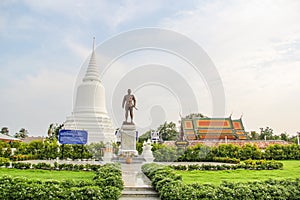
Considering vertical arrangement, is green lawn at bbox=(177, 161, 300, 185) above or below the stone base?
below

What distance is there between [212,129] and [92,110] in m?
15.6

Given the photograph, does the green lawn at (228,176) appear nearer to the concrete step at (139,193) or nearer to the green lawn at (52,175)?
the concrete step at (139,193)

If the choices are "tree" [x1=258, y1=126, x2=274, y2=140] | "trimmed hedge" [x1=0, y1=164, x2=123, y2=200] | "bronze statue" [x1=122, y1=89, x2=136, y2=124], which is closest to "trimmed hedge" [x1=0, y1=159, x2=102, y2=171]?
"trimmed hedge" [x1=0, y1=164, x2=123, y2=200]

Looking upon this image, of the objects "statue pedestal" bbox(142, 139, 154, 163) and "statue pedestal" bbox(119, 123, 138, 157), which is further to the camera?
"statue pedestal" bbox(142, 139, 154, 163)

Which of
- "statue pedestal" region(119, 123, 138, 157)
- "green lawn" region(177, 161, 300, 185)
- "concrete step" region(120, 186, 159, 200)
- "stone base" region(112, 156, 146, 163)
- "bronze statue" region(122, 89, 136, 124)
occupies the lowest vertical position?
"concrete step" region(120, 186, 159, 200)

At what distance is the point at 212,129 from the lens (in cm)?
3506

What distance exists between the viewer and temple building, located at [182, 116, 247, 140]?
3391 cm

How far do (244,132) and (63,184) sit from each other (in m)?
32.2

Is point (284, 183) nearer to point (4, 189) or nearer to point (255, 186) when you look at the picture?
point (255, 186)

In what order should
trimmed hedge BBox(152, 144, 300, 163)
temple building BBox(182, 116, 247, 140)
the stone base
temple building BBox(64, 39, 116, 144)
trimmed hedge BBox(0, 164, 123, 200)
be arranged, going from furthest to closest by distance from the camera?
1. temple building BBox(182, 116, 247, 140)
2. temple building BBox(64, 39, 116, 144)
3. trimmed hedge BBox(152, 144, 300, 163)
4. the stone base
5. trimmed hedge BBox(0, 164, 123, 200)

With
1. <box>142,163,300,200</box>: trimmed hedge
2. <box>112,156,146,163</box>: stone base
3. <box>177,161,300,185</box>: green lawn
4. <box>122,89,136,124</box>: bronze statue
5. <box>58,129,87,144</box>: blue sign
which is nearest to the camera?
<box>142,163,300,200</box>: trimmed hedge

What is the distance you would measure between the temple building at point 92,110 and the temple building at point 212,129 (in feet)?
32.1

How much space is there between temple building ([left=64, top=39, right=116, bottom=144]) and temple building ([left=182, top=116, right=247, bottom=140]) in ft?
32.1

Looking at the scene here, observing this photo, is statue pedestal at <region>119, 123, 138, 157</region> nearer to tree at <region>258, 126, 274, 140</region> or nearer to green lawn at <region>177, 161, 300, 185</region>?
green lawn at <region>177, 161, 300, 185</region>
